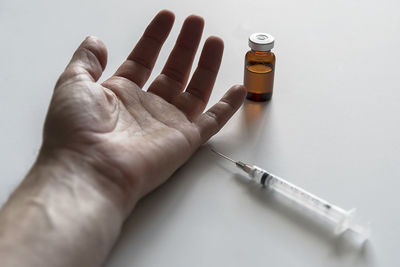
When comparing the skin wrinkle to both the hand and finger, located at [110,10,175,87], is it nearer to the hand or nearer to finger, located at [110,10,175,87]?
the hand

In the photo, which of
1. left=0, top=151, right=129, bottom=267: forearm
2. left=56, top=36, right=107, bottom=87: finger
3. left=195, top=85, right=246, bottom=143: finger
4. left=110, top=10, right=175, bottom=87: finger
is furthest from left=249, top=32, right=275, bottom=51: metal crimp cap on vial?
left=0, top=151, right=129, bottom=267: forearm

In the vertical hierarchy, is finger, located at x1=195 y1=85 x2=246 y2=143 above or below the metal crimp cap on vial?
below

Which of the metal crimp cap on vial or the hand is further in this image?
the metal crimp cap on vial

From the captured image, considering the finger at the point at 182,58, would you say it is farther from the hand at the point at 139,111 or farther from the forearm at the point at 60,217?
the forearm at the point at 60,217

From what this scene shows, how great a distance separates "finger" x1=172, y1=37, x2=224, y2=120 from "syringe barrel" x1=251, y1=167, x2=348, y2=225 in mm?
255

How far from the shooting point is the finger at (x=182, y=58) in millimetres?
1223

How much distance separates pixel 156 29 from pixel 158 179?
1.51 feet

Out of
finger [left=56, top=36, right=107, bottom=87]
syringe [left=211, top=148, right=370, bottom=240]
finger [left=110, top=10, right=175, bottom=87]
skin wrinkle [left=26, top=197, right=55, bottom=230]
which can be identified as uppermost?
finger [left=110, top=10, right=175, bottom=87]

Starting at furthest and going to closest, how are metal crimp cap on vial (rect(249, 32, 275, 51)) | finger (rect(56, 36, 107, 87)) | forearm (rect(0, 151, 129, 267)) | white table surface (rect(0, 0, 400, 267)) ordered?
metal crimp cap on vial (rect(249, 32, 275, 51)) → finger (rect(56, 36, 107, 87)) → white table surface (rect(0, 0, 400, 267)) → forearm (rect(0, 151, 129, 267))

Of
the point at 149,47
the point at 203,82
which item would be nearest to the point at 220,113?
the point at 203,82

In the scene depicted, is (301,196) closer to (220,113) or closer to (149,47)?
(220,113)

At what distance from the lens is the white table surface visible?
2.92 ft

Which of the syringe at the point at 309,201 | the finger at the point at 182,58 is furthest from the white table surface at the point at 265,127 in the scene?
the finger at the point at 182,58

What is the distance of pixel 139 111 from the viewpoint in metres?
1.11
